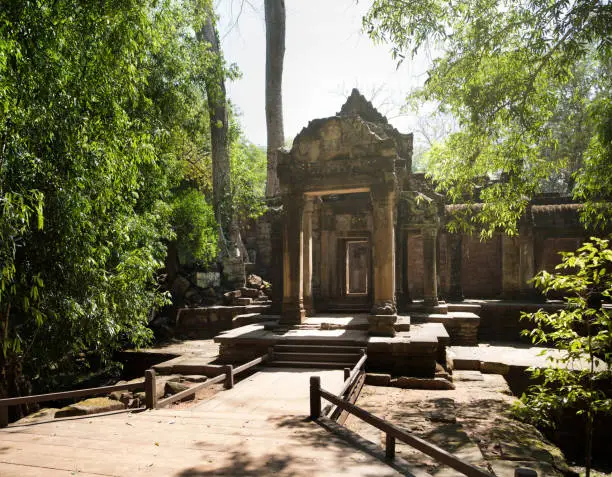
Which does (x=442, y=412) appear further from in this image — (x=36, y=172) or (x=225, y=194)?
(x=225, y=194)

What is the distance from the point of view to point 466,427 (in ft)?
18.3

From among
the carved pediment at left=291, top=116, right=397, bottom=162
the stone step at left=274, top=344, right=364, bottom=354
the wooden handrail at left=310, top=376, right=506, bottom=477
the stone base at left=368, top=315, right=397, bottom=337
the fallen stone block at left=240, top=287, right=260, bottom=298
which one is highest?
the carved pediment at left=291, top=116, right=397, bottom=162

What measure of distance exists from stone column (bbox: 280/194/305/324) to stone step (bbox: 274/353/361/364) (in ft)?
5.21

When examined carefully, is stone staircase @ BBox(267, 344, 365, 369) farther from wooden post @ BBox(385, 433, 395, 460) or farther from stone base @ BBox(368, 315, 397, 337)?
wooden post @ BBox(385, 433, 395, 460)

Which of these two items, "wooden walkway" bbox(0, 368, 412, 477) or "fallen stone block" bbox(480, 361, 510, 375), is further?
"fallen stone block" bbox(480, 361, 510, 375)

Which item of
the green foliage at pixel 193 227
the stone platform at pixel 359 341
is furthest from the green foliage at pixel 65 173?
the green foliage at pixel 193 227

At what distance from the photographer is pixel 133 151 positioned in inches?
285

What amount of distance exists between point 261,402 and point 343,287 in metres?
8.50

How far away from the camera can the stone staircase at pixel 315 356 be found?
8328 mm

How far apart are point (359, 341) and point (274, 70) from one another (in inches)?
667

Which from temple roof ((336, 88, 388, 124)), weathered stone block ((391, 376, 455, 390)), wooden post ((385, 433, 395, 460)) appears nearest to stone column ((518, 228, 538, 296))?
temple roof ((336, 88, 388, 124))

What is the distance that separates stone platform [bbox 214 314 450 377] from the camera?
8.00 m

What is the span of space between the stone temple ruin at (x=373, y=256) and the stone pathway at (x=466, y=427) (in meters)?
1.02

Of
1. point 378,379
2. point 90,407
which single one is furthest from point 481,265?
point 90,407
